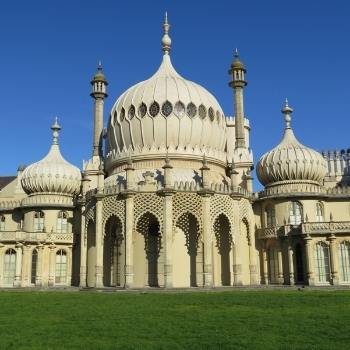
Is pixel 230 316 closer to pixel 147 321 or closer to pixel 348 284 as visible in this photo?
pixel 147 321

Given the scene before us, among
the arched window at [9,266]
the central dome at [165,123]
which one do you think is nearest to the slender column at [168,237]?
the central dome at [165,123]

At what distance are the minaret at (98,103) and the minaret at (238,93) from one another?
13118 millimetres

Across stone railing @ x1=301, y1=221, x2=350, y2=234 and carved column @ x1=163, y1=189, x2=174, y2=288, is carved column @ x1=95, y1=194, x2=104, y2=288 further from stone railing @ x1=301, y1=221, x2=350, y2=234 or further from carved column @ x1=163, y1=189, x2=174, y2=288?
stone railing @ x1=301, y1=221, x2=350, y2=234

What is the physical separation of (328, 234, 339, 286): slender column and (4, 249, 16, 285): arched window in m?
26.1

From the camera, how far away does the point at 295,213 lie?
127 feet

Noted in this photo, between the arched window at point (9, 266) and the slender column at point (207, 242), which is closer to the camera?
the slender column at point (207, 242)

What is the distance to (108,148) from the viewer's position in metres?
42.5

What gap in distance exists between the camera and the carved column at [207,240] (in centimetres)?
3189

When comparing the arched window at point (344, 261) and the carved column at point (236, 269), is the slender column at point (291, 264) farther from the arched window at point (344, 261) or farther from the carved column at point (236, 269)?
the carved column at point (236, 269)

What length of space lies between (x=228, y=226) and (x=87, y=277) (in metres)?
12.0

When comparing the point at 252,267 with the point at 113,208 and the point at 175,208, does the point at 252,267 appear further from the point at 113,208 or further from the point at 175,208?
the point at 113,208

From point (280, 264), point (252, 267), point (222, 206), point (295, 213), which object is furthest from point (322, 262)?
point (222, 206)

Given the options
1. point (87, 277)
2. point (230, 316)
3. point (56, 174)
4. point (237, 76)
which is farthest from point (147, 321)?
point (237, 76)

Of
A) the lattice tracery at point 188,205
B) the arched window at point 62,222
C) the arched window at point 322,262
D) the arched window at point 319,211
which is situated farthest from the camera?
the arched window at point 62,222
